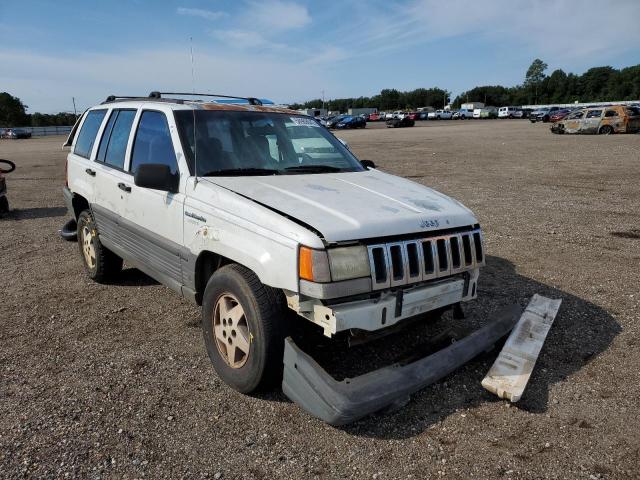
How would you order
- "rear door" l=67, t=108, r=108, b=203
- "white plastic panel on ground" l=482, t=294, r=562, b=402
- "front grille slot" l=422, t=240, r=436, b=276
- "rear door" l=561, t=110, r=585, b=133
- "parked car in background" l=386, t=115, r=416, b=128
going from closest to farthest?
"front grille slot" l=422, t=240, r=436, b=276 < "white plastic panel on ground" l=482, t=294, r=562, b=402 < "rear door" l=67, t=108, r=108, b=203 < "rear door" l=561, t=110, r=585, b=133 < "parked car in background" l=386, t=115, r=416, b=128

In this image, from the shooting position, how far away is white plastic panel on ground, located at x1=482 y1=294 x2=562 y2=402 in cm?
318

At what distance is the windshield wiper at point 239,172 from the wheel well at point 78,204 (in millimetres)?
2775

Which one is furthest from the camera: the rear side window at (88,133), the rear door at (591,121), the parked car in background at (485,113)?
the parked car in background at (485,113)

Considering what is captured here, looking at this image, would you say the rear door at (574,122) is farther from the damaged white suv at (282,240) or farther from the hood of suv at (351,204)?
the hood of suv at (351,204)

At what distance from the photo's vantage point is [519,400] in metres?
3.20

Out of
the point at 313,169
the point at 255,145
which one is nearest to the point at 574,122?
the point at 313,169

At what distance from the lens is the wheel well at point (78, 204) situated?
224 inches

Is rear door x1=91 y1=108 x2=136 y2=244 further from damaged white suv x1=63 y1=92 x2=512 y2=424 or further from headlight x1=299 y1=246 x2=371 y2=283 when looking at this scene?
headlight x1=299 y1=246 x2=371 y2=283

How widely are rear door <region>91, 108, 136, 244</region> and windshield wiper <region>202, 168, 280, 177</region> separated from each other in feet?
3.59

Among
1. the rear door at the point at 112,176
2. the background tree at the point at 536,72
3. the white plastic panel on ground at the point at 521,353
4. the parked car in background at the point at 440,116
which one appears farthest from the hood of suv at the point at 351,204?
the background tree at the point at 536,72

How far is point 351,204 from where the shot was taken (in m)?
3.18

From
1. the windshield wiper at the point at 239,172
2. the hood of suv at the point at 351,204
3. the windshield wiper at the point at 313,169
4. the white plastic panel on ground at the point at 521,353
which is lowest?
the white plastic panel on ground at the point at 521,353

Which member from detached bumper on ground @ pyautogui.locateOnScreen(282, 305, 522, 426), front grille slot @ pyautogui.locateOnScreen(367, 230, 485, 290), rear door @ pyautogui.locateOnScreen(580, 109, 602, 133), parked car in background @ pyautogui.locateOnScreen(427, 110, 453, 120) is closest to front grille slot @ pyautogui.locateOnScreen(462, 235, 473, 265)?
front grille slot @ pyautogui.locateOnScreen(367, 230, 485, 290)

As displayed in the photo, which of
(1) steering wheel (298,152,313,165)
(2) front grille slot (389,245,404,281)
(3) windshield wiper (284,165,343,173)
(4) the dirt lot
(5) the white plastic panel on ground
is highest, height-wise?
(1) steering wheel (298,152,313,165)
